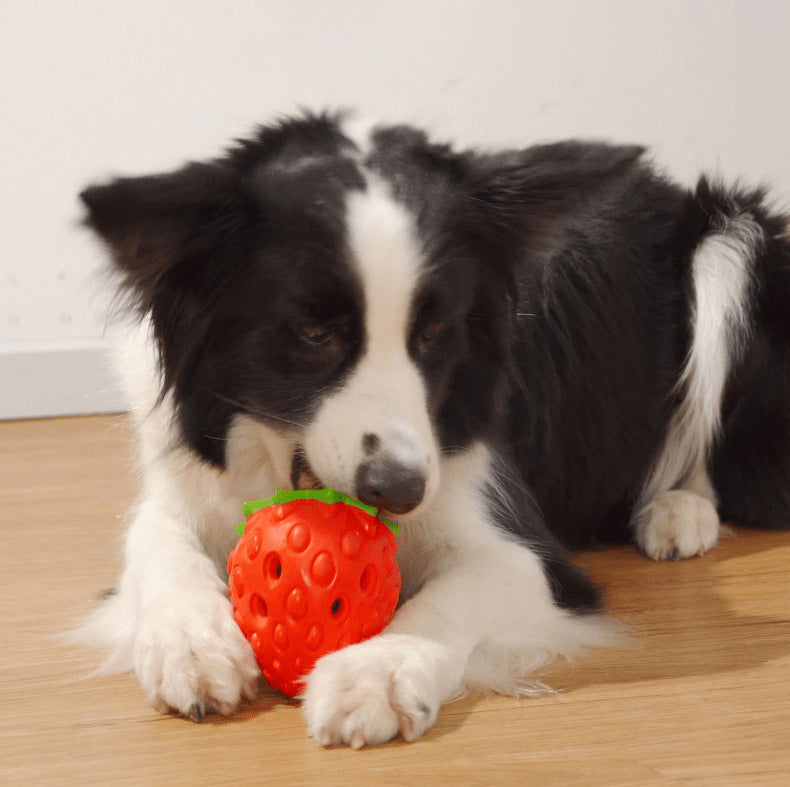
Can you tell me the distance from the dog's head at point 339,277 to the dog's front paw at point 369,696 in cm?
24

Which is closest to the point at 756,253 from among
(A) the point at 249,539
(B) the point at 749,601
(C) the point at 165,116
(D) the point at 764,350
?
(D) the point at 764,350

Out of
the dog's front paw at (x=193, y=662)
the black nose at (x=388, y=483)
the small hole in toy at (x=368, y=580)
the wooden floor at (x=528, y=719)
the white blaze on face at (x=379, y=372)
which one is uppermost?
the white blaze on face at (x=379, y=372)

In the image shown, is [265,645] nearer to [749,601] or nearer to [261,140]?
[261,140]

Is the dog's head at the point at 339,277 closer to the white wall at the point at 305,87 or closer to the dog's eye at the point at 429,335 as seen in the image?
the dog's eye at the point at 429,335

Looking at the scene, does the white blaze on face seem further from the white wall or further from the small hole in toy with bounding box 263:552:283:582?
the white wall

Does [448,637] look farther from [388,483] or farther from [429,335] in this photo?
[429,335]

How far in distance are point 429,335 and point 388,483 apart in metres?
0.33

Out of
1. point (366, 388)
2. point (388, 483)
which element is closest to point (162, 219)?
point (366, 388)

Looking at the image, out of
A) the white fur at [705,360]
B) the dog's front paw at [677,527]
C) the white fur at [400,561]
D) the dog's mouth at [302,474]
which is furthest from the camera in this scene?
the white fur at [705,360]

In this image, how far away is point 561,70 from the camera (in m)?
4.59

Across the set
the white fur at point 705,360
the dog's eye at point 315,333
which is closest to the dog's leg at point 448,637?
the dog's eye at point 315,333

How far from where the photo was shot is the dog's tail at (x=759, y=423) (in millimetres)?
2832

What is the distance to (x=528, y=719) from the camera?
167cm

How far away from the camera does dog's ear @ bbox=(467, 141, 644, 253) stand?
1919mm
